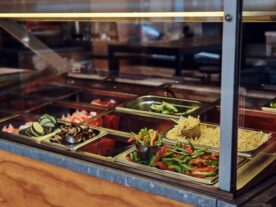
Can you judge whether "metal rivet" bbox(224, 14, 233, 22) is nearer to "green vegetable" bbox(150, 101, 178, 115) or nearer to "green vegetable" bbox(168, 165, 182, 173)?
"green vegetable" bbox(168, 165, 182, 173)

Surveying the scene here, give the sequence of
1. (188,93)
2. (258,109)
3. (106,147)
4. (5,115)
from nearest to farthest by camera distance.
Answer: (106,147) < (258,109) < (5,115) < (188,93)

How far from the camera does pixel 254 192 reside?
49.6 inches

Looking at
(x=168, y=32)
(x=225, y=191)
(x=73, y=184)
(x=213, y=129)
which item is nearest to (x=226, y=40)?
(x=225, y=191)

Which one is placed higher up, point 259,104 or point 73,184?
point 259,104

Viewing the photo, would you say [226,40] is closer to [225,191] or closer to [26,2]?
[225,191]

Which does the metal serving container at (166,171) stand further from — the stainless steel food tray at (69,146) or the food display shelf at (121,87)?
the food display shelf at (121,87)

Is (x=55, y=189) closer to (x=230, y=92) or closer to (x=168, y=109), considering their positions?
(x=168, y=109)

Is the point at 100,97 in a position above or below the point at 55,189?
above

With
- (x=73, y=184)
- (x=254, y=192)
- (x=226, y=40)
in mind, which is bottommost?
(x=73, y=184)

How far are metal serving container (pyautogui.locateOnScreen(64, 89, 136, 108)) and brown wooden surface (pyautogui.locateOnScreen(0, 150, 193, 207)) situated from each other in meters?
0.67

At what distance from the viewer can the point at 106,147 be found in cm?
166

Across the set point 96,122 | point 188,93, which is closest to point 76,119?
point 96,122

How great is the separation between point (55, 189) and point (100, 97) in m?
0.89

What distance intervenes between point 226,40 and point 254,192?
0.50 meters
